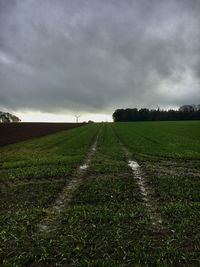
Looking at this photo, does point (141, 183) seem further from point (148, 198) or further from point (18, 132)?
point (18, 132)

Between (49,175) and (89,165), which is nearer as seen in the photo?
(49,175)

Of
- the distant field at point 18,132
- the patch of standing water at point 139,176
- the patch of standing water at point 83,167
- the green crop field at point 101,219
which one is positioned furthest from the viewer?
the distant field at point 18,132

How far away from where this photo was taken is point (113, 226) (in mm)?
7391

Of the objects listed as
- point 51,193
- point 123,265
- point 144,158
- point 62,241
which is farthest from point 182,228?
point 144,158

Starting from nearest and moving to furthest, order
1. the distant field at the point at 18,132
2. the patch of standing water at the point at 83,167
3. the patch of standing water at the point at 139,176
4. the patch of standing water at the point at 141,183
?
1. the patch of standing water at the point at 141,183
2. the patch of standing water at the point at 139,176
3. the patch of standing water at the point at 83,167
4. the distant field at the point at 18,132

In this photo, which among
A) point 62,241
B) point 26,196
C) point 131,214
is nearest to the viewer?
point 62,241

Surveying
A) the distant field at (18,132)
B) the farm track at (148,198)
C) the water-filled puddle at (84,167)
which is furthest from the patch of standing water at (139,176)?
the distant field at (18,132)

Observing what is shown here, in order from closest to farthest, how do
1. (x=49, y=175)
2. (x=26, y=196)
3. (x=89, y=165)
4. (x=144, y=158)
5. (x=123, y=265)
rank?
(x=123, y=265) → (x=26, y=196) → (x=49, y=175) → (x=89, y=165) → (x=144, y=158)

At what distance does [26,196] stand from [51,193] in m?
0.93

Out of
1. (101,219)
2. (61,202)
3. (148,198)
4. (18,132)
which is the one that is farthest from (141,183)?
(18,132)

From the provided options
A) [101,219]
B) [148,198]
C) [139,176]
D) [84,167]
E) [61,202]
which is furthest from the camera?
[84,167]

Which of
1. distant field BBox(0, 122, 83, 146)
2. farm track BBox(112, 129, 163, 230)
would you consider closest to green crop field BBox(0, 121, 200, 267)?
farm track BBox(112, 129, 163, 230)

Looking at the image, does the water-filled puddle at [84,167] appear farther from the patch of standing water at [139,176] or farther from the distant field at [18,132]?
the distant field at [18,132]

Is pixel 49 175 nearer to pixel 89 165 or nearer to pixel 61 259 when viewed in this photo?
pixel 89 165
